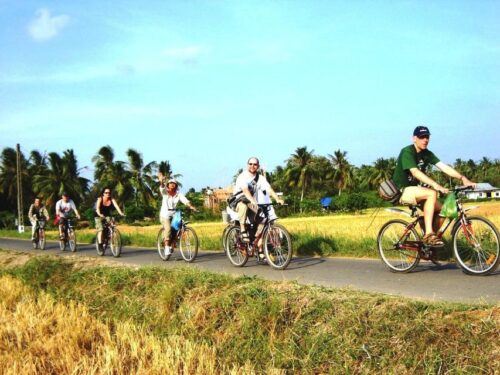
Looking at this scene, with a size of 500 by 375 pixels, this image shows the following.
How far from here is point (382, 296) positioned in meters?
5.32

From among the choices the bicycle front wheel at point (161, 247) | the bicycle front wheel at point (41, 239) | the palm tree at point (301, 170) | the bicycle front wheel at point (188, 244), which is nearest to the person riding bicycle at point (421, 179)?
the bicycle front wheel at point (188, 244)

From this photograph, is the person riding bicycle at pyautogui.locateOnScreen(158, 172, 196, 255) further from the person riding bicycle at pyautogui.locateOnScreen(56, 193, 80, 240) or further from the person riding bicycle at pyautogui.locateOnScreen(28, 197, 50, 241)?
the person riding bicycle at pyautogui.locateOnScreen(28, 197, 50, 241)

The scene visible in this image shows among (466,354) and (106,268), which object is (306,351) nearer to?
(466,354)

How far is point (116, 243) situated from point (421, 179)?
369 inches

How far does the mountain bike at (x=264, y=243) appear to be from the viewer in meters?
9.29

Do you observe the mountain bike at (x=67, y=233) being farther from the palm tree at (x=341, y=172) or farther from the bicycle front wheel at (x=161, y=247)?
the palm tree at (x=341, y=172)

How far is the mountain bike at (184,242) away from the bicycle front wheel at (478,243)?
5978 mm

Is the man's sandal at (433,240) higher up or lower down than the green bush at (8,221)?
higher up

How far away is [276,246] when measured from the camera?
937cm

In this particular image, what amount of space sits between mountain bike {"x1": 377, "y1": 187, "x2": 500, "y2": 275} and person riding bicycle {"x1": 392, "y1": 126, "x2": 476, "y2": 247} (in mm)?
177

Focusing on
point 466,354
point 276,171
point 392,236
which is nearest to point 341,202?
point 276,171

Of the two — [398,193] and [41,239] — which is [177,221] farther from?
[41,239]

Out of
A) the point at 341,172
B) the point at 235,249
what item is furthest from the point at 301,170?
the point at 235,249

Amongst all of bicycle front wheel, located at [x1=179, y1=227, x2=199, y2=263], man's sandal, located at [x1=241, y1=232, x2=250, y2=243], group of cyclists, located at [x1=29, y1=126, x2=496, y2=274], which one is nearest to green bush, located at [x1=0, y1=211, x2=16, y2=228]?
group of cyclists, located at [x1=29, y1=126, x2=496, y2=274]
